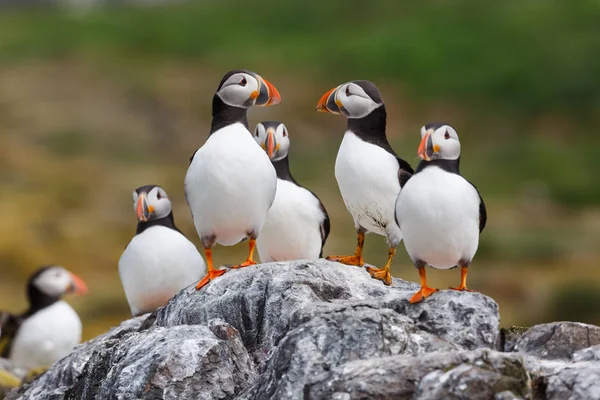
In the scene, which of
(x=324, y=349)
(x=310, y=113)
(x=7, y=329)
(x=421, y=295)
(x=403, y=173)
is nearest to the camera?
(x=324, y=349)

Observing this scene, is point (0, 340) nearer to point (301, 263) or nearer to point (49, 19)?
point (301, 263)

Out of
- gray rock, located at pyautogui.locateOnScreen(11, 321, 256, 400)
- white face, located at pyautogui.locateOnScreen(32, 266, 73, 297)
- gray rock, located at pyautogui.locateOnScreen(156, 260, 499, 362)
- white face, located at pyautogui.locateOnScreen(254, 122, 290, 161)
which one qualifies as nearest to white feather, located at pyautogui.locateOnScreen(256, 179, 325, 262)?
white face, located at pyautogui.locateOnScreen(254, 122, 290, 161)

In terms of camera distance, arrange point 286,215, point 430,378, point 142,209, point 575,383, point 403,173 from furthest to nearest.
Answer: point 142,209, point 286,215, point 403,173, point 575,383, point 430,378

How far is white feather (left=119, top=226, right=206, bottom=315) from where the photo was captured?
9.66 meters

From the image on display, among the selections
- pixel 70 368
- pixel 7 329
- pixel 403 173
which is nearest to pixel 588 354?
pixel 403 173

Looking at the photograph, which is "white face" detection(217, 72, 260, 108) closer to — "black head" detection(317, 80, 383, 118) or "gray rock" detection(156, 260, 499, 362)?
"black head" detection(317, 80, 383, 118)

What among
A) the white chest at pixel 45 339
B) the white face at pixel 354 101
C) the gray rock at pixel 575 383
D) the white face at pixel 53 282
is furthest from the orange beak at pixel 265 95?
the white face at pixel 53 282

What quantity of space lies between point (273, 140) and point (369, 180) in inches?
38.5

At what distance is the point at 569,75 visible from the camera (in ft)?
127

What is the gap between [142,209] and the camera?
31.3 ft

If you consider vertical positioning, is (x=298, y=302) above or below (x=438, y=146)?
below

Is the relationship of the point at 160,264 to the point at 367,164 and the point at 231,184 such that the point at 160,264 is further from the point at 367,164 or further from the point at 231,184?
the point at 367,164

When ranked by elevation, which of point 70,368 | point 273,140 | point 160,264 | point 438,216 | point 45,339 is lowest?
point 45,339

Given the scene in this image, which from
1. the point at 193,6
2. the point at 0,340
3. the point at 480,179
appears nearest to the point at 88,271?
the point at 0,340
